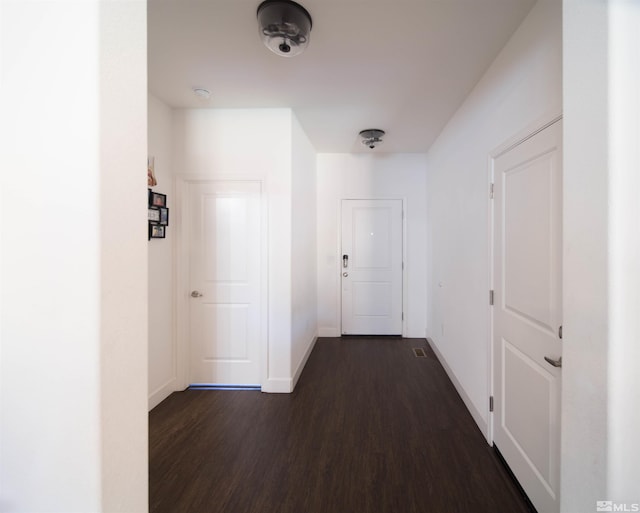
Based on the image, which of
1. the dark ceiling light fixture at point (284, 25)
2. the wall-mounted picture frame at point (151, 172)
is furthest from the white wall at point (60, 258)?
the wall-mounted picture frame at point (151, 172)

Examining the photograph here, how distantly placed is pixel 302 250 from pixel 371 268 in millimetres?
1345

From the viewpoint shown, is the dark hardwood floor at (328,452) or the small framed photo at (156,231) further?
the small framed photo at (156,231)

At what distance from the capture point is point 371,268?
409 centimetres

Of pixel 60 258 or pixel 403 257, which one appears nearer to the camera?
pixel 60 258

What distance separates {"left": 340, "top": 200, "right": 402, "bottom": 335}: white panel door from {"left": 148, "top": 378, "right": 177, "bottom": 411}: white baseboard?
90.7 inches

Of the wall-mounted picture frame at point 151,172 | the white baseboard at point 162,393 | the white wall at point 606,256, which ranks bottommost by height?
the white baseboard at point 162,393

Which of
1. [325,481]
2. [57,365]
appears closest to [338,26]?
[57,365]

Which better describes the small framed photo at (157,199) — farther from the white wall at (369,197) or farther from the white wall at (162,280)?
the white wall at (369,197)

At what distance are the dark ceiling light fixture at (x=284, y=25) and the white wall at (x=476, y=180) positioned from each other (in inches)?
46.9

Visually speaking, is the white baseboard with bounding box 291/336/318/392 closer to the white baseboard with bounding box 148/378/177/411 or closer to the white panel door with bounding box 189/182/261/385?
the white panel door with bounding box 189/182/261/385

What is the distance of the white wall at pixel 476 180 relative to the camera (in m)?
1.39

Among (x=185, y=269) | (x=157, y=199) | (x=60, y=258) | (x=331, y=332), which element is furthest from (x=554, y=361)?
(x=331, y=332)

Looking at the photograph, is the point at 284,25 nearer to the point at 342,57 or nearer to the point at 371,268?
the point at 342,57

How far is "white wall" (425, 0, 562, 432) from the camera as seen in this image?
1386mm
